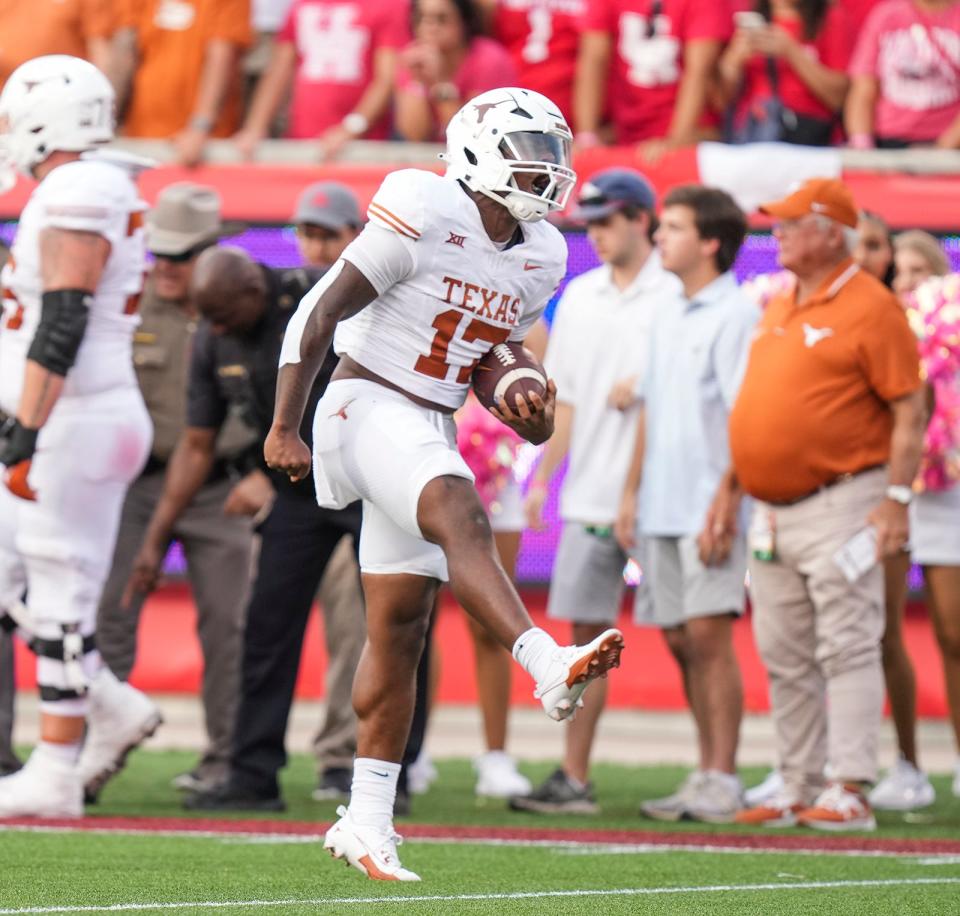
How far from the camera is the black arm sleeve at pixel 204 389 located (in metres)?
8.21

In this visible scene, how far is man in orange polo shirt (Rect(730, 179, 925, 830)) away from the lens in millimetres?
7691

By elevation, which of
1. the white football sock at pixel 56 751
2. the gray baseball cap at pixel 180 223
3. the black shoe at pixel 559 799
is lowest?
the black shoe at pixel 559 799

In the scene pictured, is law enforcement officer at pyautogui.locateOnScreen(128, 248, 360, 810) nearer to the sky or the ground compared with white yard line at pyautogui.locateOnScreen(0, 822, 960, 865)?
nearer to the sky

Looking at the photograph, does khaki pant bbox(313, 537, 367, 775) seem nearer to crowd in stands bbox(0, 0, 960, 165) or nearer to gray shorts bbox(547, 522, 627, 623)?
Result: gray shorts bbox(547, 522, 627, 623)

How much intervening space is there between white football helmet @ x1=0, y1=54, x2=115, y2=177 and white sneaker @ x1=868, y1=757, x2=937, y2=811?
3970mm

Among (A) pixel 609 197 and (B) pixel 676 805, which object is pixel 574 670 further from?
(A) pixel 609 197

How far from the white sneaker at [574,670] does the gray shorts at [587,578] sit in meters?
3.27

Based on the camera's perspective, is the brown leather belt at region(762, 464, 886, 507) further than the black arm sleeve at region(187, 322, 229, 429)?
No

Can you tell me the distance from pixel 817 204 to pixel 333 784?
2.95 meters

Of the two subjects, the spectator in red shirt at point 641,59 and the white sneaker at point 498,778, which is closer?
the white sneaker at point 498,778

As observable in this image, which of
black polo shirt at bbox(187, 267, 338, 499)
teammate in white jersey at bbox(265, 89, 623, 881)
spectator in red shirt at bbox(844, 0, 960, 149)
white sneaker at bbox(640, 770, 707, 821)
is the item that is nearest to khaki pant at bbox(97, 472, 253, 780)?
black polo shirt at bbox(187, 267, 338, 499)

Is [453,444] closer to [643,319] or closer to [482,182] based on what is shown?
[482,182]

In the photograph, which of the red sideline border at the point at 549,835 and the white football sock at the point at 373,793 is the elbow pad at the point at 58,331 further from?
the white football sock at the point at 373,793

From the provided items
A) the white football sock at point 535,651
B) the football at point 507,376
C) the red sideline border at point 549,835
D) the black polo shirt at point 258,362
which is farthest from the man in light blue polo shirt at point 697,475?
the white football sock at point 535,651
